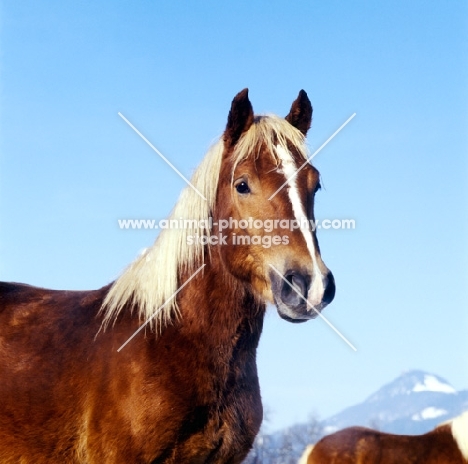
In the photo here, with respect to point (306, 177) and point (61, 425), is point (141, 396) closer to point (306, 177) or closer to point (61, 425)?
point (61, 425)

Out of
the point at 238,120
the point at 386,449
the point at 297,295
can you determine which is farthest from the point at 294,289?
the point at 386,449

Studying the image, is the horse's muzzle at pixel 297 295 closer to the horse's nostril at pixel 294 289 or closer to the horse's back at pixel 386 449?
the horse's nostril at pixel 294 289

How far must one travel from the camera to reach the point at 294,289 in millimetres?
4312

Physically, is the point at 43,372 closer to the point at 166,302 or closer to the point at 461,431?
the point at 166,302

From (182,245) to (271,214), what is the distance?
771 mm

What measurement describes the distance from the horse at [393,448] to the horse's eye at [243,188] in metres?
6.79

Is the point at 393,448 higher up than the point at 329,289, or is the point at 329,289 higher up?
the point at 329,289

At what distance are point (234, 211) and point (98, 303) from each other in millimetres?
1284

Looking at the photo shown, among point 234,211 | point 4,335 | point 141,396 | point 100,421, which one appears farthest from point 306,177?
point 4,335


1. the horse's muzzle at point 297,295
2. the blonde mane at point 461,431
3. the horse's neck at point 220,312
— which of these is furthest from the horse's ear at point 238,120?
the blonde mane at point 461,431

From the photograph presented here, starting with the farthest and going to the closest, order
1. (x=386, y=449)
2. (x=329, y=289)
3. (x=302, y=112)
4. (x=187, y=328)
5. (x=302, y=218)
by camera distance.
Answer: (x=386, y=449)
(x=302, y=112)
(x=187, y=328)
(x=302, y=218)
(x=329, y=289)

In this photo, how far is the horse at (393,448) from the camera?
33.4 feet

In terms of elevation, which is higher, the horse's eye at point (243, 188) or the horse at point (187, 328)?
the horse's eye at point (243, 188)

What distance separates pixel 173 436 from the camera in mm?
4270
